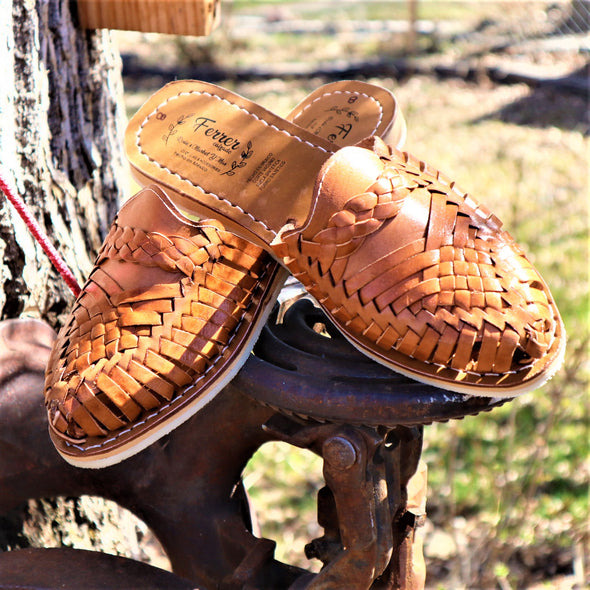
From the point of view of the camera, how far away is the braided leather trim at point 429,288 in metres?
0.88

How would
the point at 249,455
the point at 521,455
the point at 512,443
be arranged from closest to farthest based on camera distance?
the point at 249,455 → the point at 512,443 → the point at 521,455

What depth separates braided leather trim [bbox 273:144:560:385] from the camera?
0.88 meters

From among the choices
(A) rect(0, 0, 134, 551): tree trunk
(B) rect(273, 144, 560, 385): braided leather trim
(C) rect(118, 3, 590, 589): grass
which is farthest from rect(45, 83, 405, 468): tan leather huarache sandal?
(C) rect(118, 3, 590, 589): grass

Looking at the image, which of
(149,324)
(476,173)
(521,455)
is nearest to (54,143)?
(149,324)

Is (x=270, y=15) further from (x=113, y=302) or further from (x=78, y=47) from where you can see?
(x=113, y=302)

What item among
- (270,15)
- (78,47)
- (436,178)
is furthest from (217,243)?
(270,15)

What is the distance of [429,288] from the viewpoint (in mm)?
889

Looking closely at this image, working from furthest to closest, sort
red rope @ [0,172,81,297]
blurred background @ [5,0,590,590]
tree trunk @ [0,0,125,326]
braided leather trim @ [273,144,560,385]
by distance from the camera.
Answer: blurred background @ [5,0,590,590], tree trunk @ [0,0,125,326], red rope @ [0,172,81,297], braided leather trim @ [273,144,560,385]

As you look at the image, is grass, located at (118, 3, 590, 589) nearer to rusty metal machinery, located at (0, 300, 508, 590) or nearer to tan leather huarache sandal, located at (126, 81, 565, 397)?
rusty metal machinery, located at (0, 300, 508, 590)

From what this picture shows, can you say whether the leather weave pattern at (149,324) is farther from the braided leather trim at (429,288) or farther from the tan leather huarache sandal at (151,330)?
the braided leather trim at (429,288)

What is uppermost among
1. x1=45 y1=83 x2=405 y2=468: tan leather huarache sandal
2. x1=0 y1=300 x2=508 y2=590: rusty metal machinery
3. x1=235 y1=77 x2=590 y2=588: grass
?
x1=45 y1=83 x2=405 y2=468: tan leather huarache sandal

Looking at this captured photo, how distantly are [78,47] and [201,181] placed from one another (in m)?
0.44

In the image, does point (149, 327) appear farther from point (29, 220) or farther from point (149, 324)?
point (29, 220)

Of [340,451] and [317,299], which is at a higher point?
[317,299]
